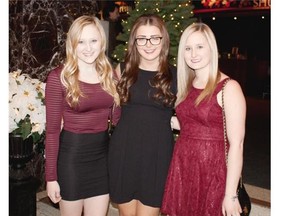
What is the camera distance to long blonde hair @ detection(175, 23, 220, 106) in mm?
2330

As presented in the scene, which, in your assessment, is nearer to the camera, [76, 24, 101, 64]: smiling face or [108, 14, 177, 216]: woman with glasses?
[76, 24, 101, 64]: smiling face

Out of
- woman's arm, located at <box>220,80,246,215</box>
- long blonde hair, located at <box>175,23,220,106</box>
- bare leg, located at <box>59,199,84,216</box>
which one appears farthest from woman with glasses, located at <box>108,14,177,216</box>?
woman's arm, located at <box>220,80,246,215</box>

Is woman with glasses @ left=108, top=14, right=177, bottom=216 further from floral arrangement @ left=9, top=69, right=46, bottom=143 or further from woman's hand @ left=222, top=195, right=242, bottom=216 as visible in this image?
floral arrangement @ left=9, top=69, right=46, bottom=143

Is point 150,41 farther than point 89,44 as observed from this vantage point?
Yes

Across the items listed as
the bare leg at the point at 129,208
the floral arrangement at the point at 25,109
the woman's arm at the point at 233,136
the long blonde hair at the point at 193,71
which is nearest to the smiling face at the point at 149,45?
the long blonde hair at the point at 193,71

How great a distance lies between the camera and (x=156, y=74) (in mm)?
2705

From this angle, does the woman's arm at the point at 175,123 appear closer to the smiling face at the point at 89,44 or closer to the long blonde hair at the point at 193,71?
the long blonde hair at the point at 193,71

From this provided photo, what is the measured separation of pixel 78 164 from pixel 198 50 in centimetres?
116

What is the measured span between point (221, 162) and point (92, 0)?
358 cm

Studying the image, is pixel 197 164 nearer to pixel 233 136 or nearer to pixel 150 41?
pixel 233 136

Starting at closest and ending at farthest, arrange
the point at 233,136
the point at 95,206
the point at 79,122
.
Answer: the point at 233,136
the point at 79,122
the point at 95,206

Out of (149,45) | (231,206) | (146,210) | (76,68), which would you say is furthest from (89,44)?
(231,206)

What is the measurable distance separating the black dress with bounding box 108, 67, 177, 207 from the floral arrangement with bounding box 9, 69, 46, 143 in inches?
27.6

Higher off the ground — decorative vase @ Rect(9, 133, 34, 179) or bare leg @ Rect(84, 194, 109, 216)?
decorative vase @ Rect(9, 133, 34, 179)
